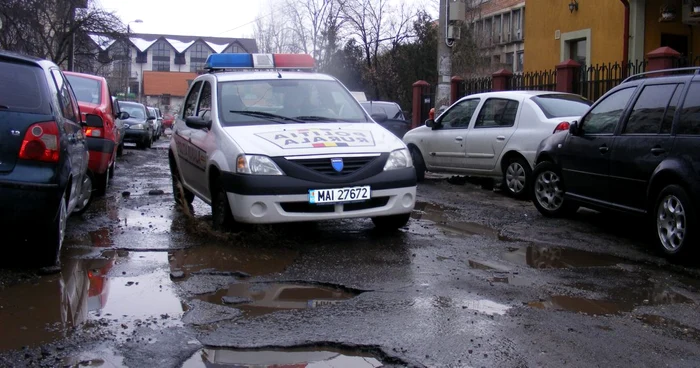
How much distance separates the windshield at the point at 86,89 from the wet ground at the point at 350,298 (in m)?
2.88

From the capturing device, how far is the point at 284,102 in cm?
768

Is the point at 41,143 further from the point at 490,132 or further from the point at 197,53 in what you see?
the point at 197,53

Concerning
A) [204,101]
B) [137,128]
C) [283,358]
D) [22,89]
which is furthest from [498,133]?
[137,128]

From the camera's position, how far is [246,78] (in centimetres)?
795

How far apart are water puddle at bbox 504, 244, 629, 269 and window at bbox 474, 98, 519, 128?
4280 mm

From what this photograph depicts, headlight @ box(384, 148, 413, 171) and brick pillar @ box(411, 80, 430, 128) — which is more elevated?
brick pillar @ box(411, 80, 430, 128)

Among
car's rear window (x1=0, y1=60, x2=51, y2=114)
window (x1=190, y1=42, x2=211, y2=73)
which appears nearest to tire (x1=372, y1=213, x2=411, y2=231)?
car's rear window (x1=0, y1=60, x2=51, y2=114)

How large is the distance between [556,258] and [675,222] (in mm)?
1049

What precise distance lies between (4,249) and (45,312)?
1.87 metres

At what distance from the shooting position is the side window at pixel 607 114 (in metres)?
7.48

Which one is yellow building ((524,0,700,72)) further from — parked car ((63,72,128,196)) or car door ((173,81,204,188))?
car door ((173,81,204,188))

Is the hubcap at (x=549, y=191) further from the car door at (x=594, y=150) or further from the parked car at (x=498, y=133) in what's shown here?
the parked car at (x=498, y=133)

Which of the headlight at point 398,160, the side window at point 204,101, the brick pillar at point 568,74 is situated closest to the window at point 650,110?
the headlight at point 398,160

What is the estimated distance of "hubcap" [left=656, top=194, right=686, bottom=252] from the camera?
621 cm
